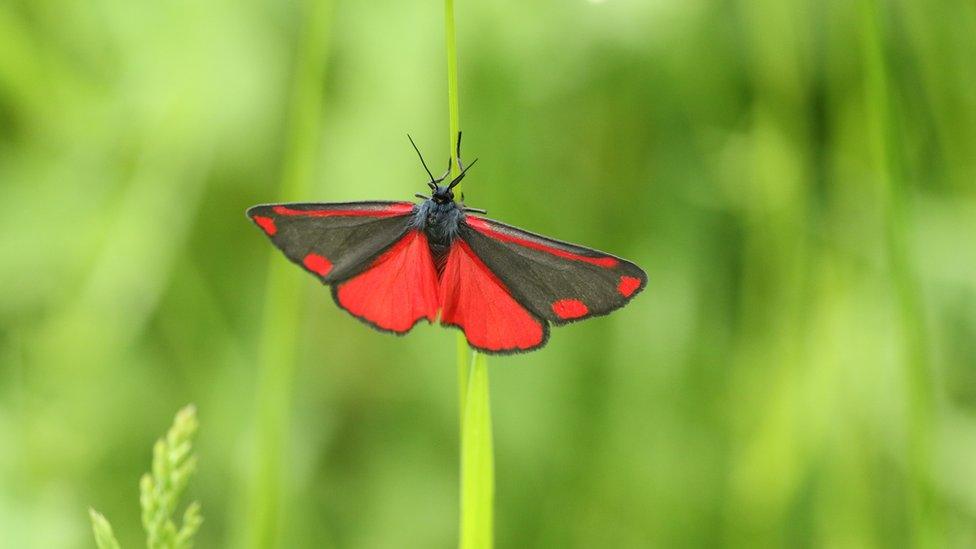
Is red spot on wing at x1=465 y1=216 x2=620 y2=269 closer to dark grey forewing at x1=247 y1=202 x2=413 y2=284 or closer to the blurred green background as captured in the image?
dark grey forewing at x1=247 y1=202 x2=413 y2=284

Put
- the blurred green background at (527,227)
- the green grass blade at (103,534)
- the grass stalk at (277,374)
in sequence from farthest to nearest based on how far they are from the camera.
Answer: the blurred green background at (527,227)
the grass stalk at (277,374)
the green grass blade at (103,534)

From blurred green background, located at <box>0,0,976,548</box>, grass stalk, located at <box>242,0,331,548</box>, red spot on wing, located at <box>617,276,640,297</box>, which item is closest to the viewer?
red spot on wing, located at <box>617,276,640,297</box>

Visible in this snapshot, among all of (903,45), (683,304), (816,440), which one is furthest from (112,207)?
(903,45)

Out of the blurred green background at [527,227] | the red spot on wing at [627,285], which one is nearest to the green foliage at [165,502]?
the red spot on wing at [627,285]

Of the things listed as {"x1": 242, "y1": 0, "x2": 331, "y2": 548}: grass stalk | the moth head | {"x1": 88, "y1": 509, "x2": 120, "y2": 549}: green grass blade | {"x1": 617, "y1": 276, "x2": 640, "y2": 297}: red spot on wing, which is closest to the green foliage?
{"x1": 88, "y1": 509, "x2": 120, "y2": 549}: green grass blade

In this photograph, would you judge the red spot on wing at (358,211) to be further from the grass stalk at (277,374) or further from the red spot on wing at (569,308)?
the red spot on wing at (569,308)

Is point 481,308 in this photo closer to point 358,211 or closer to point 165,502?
point 358,211
